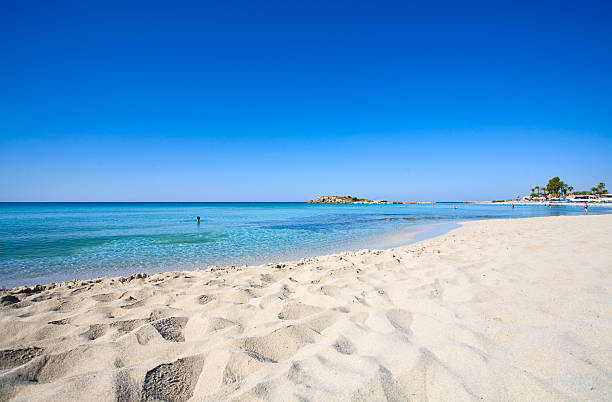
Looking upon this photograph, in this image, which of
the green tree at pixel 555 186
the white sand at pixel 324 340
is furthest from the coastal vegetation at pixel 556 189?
the white sand at pixel 324 340

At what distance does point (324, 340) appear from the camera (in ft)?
8.34

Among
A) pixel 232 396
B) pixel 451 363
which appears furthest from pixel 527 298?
pixel 232 396

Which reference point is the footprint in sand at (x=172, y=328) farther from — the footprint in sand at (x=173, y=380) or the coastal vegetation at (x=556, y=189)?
the coastal vegetation at (x=556, y=189)

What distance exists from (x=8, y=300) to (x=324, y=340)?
17.0ft

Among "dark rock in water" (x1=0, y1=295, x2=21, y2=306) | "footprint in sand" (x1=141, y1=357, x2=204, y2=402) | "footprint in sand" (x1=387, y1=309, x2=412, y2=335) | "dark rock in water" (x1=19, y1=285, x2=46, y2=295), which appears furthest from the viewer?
"dark rock in water" (x1=19, y1=285, x2=46, y2=295)

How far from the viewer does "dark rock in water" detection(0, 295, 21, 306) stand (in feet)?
13.7

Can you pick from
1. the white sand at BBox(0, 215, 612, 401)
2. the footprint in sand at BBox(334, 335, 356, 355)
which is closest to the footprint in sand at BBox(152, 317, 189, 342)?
the white sand at BBox(0, 215, 612, 401)

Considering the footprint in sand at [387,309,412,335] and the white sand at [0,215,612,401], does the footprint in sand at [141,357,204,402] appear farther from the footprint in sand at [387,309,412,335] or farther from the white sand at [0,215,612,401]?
the footprint in sand at [387,309,412,335]

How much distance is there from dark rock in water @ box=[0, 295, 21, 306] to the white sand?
0.03m

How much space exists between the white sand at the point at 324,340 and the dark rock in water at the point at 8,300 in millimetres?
33

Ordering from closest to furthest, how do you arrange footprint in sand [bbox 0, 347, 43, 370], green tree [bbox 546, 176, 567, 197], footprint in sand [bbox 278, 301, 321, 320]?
1. footprint in sand [bbox 0, 347, 43, 370]
2. footprint in sand [bbox 278, 301, 321, 320]
3. green tree [bbox 546, 176, 567, 197]

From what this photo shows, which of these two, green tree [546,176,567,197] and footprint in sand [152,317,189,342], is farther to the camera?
green tree [546,176,567,197]

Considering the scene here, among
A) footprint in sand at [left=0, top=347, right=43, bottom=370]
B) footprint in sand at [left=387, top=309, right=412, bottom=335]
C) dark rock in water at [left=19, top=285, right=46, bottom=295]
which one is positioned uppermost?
footprint in sand at [left=387, top=309, right=412, bottom=335]

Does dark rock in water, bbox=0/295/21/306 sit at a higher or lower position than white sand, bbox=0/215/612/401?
lower
